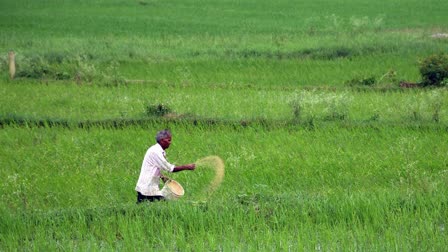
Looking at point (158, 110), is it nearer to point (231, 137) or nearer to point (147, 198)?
point (231, 137)

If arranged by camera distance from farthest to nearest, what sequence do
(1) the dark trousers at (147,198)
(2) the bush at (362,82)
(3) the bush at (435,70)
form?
(2) the bush at (362,82) < (3) the bush at (435,70) < (1) the dark trousers at (147,198)

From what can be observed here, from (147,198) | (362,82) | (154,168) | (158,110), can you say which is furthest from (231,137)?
(362,82)

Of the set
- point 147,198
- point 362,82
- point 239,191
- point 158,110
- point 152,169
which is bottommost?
point 362,82

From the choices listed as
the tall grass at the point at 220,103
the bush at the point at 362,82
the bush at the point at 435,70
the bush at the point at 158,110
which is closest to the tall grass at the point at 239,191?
the bush at the point at 158,110

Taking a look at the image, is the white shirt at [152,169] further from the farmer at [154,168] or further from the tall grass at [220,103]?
the tall grass at [220,103]

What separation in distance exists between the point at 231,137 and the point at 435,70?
601 cm

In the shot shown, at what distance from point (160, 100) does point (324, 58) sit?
6.50 metres

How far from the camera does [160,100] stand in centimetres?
1673

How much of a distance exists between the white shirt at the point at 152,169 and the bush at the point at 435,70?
9482 millimetres

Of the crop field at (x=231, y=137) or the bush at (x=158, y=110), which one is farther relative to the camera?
the bush at (x=158, y=110)

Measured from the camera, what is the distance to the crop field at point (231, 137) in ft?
28.8

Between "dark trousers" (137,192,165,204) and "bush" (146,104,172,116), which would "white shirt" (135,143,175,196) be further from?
"bush" (146,104,172,116)

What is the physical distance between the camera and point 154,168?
939 cm

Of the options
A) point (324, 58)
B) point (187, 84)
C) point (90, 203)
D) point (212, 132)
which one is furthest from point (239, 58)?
point (90, 203)
